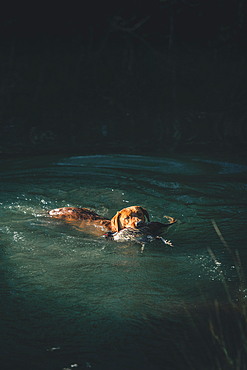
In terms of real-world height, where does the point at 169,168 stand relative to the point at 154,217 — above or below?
above

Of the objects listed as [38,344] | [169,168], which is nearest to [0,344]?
[38,344]

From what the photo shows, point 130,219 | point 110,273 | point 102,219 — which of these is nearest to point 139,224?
point 130,219

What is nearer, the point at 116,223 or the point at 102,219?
the point at 116,223

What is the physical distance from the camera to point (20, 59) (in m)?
14.0

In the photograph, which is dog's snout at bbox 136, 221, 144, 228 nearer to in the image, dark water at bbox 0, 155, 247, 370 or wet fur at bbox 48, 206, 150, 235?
wet fur at bbox 48, 206, 150, 235

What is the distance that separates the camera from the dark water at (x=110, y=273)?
8.80ft

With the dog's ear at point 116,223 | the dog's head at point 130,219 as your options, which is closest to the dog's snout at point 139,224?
the dog's head at point 130,219

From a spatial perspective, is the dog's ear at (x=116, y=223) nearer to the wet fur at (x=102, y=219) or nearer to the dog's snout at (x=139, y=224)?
the wet fur at (x=102, y=219)

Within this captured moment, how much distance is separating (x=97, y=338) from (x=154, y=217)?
2458mm

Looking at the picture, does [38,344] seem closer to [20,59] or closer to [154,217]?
[154,217]

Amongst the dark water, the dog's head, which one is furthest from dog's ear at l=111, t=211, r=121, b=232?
the dark water

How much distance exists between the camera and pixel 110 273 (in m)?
3.69

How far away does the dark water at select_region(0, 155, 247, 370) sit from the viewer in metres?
2.68

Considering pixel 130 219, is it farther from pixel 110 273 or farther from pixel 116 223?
pixel 110 273
